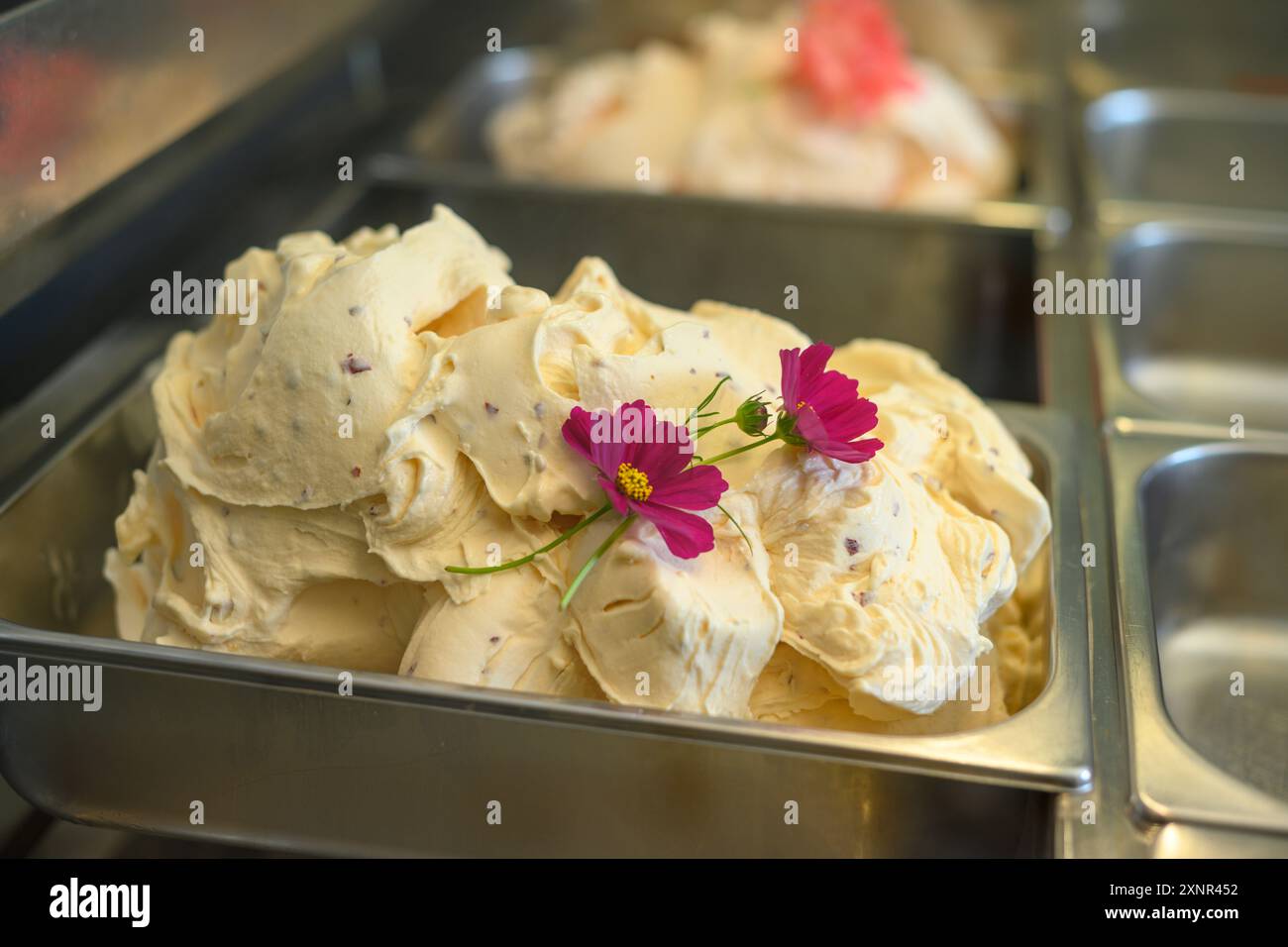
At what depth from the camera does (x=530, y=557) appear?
2.95 ft

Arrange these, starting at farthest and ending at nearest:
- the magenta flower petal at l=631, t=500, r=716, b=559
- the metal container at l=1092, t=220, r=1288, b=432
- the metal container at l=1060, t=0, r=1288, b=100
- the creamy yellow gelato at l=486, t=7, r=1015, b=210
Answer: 1. the metal container at l=1060, t=0, r=1288, b=100
2. the creamy yellow gelato at l=486, t=7, r=1015, b=210
3. the metal container at l=1092, t=220, r=1288, b=432
4. the magenta flower petal at l=631, t=500, r=716, b=559

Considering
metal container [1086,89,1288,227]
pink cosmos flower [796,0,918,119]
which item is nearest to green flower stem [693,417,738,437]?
pink cosmos flower [796,0,918,119]

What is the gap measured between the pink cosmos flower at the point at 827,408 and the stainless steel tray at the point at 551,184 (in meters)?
0.83

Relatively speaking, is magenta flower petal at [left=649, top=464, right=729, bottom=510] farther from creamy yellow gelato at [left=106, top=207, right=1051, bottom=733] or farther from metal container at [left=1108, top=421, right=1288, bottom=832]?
metal container at [left=1108, top=421, right=1288, bottom=832]

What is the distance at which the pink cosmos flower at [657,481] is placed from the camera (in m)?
0.84

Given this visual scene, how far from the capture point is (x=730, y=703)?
0.88 metres

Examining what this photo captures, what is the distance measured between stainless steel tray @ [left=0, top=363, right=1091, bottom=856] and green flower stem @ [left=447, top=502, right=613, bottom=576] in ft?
0.29

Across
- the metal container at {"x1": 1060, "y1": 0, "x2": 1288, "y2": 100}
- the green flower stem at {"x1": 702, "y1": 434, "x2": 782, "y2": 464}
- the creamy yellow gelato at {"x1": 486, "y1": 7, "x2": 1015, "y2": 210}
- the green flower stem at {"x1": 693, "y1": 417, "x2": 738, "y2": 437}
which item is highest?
the metal container at {"x1": 1060, "y1": 0, "x2": 1288, "y2": 100}

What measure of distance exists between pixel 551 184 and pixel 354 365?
857 mm

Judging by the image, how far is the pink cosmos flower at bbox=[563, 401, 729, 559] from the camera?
0.84 m

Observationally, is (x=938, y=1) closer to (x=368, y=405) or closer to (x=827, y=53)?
(x=827, y=53)

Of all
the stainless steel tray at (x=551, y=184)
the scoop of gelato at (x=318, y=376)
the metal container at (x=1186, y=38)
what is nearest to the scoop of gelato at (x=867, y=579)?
the scoop of gelato at (x=318, y=376)

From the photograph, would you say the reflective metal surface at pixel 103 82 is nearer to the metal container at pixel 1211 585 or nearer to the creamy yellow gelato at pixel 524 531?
the creamy yellow gelato at pixel 524 531
